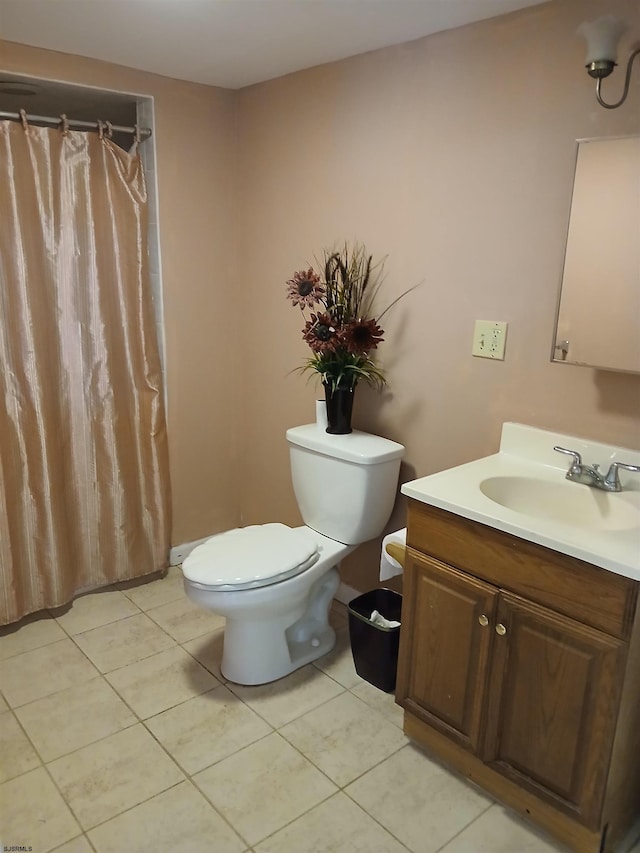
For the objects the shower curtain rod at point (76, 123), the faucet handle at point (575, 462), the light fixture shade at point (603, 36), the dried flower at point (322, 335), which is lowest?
the faucet handle at point (575, 462)

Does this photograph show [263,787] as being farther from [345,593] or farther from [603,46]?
[603,46]

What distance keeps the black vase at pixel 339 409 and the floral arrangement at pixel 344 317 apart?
0.07ft

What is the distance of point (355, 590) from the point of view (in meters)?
2.65

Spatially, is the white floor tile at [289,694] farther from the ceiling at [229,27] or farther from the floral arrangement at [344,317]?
the ceiling at [229,27]

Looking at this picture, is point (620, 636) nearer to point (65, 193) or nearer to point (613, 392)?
point (613, 392)

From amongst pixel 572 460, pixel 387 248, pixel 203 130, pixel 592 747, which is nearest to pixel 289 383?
pixel 387 248

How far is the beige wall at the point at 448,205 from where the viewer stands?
69.5 inches

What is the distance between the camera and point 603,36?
5.03 ft

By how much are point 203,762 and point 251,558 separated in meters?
0.60

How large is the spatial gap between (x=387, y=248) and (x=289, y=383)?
775mm

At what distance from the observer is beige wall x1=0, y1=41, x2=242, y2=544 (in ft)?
8.55

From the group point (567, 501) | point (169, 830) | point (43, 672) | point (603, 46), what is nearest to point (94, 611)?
point (43, 672)

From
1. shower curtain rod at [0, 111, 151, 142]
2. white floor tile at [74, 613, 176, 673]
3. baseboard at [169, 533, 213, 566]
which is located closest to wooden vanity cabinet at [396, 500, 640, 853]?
white floor tile at [74, 613, 176, 673]

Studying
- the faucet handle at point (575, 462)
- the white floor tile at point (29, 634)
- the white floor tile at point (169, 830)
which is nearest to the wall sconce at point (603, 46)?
the faucet handle at point (575, 462)
